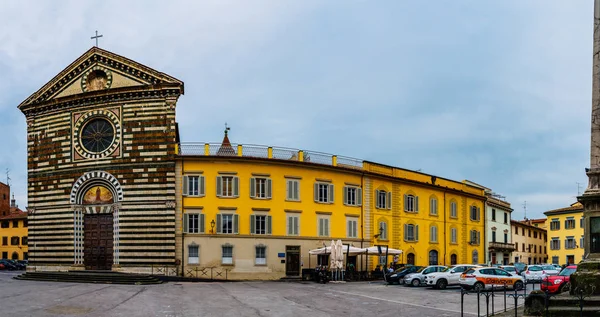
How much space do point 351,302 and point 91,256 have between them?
79.8ft

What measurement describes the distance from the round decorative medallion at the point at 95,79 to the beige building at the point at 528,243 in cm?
5286

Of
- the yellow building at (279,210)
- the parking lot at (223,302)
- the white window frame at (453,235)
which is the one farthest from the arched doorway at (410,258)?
the parking lot at (223,302)

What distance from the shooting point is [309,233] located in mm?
46531

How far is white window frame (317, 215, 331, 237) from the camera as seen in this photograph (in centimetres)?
4712

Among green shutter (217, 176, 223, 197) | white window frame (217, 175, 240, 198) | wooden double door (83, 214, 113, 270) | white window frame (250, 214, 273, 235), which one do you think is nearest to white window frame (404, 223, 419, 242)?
white window frame (250, 214, 273, 235)

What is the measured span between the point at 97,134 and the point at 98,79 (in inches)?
159

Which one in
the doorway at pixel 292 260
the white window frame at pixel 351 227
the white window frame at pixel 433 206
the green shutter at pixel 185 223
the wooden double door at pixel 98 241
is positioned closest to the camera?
the green shutter at pixel 185 223

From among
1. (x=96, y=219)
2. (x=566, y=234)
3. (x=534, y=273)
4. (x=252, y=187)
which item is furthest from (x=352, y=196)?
(x=566, y=234)

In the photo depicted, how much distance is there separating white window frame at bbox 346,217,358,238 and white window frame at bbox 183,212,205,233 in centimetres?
1172

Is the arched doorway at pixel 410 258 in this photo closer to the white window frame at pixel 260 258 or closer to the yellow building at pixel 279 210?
the yellow building at pixel 279 210

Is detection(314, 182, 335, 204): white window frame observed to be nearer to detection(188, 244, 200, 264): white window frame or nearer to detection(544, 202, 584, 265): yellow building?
detection(188, 244, 200, 264): white window frame

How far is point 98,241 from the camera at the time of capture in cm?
4469

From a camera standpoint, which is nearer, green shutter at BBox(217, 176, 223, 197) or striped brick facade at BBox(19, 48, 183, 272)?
striped brick facade at BBox(19, 48, 183, 272)

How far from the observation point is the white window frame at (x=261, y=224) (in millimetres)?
44431
